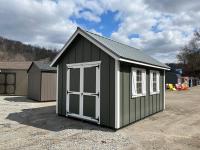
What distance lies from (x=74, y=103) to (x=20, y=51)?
64276 mm

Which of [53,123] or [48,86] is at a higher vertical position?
[48,86]

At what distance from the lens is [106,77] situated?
7.34m

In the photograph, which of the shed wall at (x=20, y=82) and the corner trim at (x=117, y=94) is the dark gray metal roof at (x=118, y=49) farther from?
the shed wall at (x=20, y=82)

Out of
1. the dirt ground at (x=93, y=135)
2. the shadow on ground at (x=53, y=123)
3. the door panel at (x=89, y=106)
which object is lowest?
the dirt ground at (x=93, y=135)

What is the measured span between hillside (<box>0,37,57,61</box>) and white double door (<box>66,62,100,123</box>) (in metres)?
56.9

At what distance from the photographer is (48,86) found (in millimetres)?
14961

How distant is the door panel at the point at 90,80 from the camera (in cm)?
778

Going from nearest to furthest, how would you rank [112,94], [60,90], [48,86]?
[112,94], [60,90], [48,86]

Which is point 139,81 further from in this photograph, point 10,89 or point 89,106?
point 10,89

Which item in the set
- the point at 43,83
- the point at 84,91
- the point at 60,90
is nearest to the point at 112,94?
the point at 84,91

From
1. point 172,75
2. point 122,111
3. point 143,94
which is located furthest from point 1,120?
point 172,75

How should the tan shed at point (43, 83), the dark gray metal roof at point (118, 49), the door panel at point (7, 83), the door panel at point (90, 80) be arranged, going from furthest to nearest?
the door panel at point (7, 83) < the tan shed at point (43, 83) < the door panel at point (90, 80) < the dark gray metal roof at point (118, 49)

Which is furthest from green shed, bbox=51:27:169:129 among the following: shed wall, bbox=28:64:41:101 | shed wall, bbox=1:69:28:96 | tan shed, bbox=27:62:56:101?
shed wall, bbox=1:69:28:96

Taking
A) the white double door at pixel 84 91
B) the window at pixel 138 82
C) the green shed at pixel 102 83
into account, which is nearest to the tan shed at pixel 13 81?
the green shed at pixel 102 83
